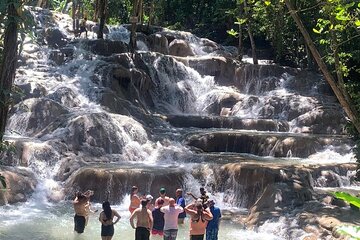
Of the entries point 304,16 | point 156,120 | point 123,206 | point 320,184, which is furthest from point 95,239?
point 304,16

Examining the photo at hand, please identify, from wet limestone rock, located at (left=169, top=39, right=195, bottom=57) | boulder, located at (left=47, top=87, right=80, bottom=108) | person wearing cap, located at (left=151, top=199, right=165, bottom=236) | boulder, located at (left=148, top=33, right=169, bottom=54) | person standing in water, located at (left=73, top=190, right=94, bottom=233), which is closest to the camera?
person wearing cap, located at (left=151, top=199, right=165, bottom=236)

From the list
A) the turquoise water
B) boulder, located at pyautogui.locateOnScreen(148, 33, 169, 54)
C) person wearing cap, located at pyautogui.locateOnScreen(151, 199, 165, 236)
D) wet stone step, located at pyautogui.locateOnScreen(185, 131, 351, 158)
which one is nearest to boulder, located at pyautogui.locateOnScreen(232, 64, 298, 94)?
boulder, located at pyautogui.locateOnScreen(148, 33, 169, 54)

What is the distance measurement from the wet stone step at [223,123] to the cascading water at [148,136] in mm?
46

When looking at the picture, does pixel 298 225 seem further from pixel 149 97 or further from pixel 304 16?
pixel 304 16

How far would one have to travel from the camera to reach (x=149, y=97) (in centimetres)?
2523

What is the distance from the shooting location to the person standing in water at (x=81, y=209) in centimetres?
876

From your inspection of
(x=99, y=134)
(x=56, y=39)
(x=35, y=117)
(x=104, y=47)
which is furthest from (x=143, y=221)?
(x=56, y=39)

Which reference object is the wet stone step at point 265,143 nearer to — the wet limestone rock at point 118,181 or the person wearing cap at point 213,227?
the wet limestone rock at point 118,181

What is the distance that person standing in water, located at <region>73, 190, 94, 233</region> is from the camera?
28.7ft

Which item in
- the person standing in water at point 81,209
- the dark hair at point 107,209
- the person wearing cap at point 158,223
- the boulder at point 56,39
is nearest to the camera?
the dark hair at point 107,209

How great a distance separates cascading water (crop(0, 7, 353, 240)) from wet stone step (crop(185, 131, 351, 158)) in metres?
0.04

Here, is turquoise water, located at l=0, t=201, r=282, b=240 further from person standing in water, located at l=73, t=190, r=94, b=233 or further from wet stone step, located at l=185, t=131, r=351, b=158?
wet stone step, located at l=185, t=131, r=351, b=158

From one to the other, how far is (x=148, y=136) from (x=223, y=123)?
4.72 metres

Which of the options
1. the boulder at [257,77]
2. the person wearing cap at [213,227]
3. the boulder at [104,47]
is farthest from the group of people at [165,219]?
the boulder at [257,77]
